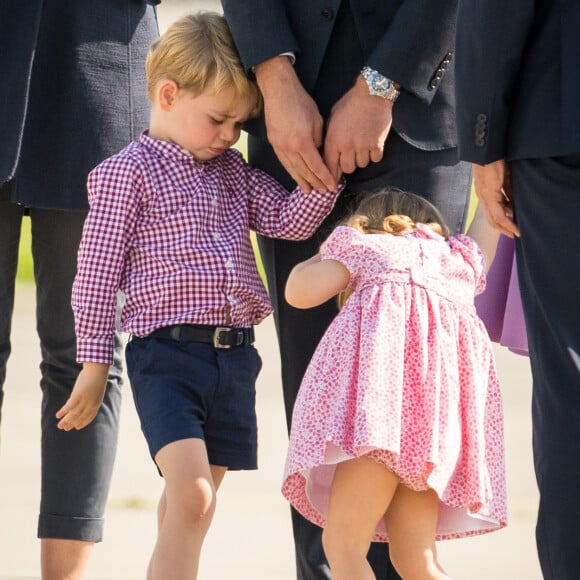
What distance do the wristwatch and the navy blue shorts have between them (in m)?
0.62

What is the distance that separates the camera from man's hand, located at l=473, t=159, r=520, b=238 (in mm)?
2557

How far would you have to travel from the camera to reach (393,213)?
2.86 metres

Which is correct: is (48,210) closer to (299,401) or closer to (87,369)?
(87,369)

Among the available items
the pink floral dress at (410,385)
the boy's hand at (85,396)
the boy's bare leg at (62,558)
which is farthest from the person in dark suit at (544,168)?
the boy's bare leg at (62,558)

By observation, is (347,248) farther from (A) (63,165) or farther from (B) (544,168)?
(A) (63,165)

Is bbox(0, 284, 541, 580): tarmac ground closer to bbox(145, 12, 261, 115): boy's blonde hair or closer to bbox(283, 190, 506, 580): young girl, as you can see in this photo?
bbox(283, 190, 506, 580): young girl

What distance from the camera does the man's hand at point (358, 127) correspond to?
2.86 m

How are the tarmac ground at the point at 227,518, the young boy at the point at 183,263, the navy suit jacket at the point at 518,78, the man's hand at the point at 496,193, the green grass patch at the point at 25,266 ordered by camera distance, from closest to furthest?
1. the navy suit jacket at the point at 518,78
2. the man's hand at the point at 496,193
3. the young boy at the point at 183,263
4. the tarmac ground at the point at 227,518
5. the green grass patch at the point at 25,266

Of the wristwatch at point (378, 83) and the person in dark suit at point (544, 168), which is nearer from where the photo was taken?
the person in dark suit at point (544, 168)

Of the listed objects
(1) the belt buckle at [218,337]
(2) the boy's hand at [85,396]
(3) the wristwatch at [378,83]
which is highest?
(3) the wristwatch at [378,83]

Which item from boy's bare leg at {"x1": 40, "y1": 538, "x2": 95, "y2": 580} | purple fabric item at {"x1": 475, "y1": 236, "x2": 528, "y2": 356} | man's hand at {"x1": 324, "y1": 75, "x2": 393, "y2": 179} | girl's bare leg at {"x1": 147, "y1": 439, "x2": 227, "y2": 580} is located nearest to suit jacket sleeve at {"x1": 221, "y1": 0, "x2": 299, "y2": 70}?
man's hand at {"x1": 324, "y1": 75, "x2": 393, "y2": 179}

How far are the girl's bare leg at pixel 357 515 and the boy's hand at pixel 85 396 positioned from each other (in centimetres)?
60

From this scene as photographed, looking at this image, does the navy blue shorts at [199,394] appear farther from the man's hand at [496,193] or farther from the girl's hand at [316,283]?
the man's hand at [496,193]

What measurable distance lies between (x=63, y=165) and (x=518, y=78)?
119 cm
